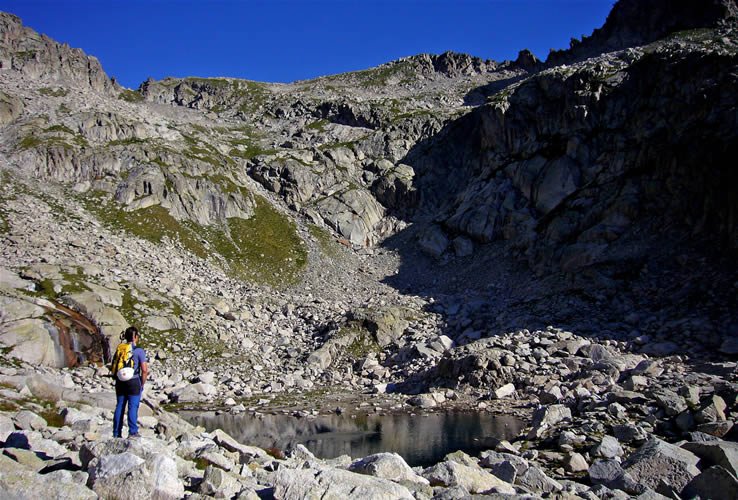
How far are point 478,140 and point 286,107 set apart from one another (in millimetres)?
50979

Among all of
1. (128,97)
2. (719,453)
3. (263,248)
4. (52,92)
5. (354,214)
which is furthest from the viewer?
(128,97)

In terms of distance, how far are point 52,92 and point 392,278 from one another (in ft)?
200

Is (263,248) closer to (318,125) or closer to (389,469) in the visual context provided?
(318,125)

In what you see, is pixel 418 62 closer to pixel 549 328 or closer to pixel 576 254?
pixel 576 254

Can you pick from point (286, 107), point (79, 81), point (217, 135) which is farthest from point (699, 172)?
point (79, 81)

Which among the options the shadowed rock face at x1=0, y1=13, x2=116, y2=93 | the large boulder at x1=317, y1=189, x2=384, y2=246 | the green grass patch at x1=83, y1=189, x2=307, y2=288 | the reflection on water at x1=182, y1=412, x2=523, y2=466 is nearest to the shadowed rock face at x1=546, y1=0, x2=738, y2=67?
the large boulder at x1=317, y1=189, x2=384, y2=246

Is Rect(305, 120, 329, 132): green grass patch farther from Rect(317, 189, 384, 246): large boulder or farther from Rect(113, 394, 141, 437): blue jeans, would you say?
Rect(113, 394, 141, 437): blue jeans

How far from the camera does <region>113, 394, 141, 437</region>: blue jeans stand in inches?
505

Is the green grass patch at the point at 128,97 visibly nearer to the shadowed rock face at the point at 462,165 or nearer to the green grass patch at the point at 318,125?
the shadowed rock face at the point at 462,165

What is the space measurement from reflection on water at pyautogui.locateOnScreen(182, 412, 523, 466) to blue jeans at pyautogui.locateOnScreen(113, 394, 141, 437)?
1010cm

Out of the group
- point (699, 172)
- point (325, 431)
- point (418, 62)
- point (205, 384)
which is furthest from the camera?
point (418, 62)

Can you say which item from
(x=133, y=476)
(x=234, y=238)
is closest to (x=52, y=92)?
(x=234, y=238)

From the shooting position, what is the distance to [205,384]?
117 feet

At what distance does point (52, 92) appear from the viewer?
254ft
